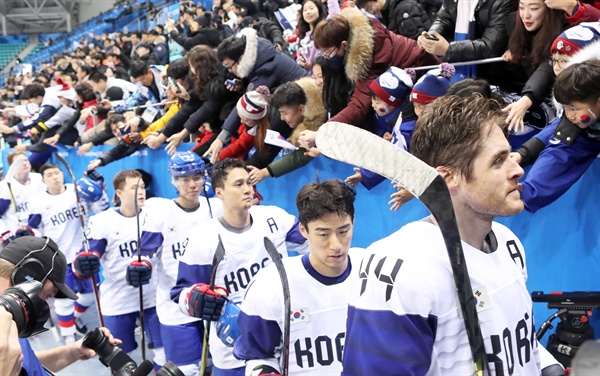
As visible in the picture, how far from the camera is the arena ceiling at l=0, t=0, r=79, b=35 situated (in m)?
38.7

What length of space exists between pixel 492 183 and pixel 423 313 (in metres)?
0.38

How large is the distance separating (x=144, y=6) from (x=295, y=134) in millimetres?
22863

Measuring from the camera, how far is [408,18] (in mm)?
4863

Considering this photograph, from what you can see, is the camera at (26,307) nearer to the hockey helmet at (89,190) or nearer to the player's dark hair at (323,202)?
the player's dark hair at (323,202)

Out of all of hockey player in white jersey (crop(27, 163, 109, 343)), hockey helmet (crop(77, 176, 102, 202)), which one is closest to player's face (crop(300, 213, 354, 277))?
hockey helmet (crop(77, 176, 102, 202))

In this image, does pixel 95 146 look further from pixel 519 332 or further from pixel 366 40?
pixel 519 332

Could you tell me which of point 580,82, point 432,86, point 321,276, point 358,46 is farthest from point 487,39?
point 321,276

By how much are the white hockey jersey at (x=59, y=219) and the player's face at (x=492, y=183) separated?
6725 millimetres

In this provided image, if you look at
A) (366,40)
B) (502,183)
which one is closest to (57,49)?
(366,40)

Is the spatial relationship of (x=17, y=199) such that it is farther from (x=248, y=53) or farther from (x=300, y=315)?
(x=300, y=315)

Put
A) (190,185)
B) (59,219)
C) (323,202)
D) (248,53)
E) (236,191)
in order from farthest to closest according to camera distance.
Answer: (59,219), (248,53), (190,185), (236,191), (323,202)

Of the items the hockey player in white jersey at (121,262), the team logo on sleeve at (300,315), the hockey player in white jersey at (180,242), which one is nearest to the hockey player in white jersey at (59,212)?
the hockey player in white jersey at (121,262)

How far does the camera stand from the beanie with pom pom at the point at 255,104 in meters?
4.96

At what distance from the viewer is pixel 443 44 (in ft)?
12.2
